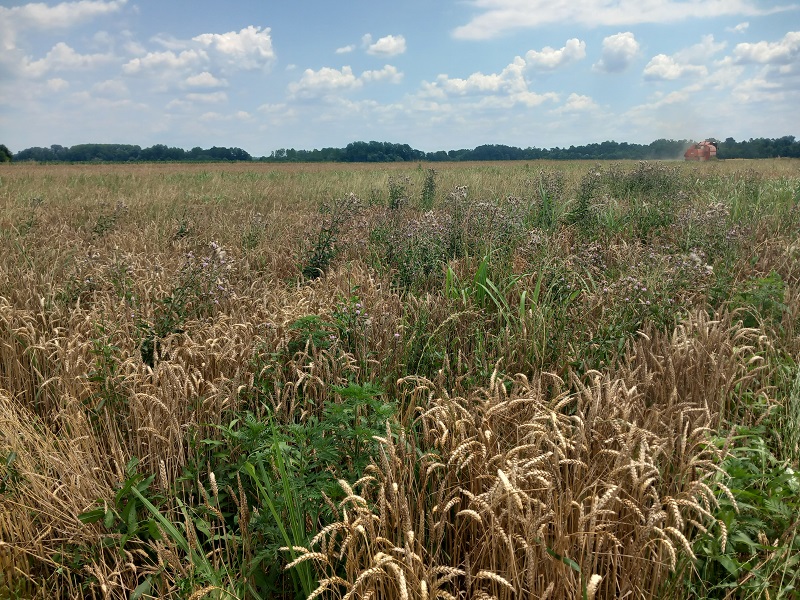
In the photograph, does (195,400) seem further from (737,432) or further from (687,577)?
(737,432)

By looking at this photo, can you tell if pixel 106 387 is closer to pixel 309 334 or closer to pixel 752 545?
pixel 309 334

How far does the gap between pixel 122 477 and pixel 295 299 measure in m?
2.49

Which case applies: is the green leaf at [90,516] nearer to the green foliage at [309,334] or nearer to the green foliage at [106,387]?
the green foliage at [106,387]

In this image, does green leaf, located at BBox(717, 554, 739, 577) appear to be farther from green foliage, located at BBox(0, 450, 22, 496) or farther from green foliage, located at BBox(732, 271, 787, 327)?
green foliage, located at BBox(0, 450, 22, 496)

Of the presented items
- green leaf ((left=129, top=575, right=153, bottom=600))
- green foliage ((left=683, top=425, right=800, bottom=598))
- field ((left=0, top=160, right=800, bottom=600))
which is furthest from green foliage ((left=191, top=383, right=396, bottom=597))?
green foliage ((left=683, top=425, right=800, bottom=598))

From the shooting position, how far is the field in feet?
6.56

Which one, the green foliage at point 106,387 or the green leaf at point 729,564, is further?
the green foliage at point 106,387

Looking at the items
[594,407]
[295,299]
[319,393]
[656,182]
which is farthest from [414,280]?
[656,182]

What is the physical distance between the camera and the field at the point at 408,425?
1998 mm

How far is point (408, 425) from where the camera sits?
112 inches

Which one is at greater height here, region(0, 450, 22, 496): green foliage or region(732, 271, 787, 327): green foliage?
region(732, 271, 787, 327): green foliage

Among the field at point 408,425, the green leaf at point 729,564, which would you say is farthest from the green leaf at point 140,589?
the green leaf at point 729,564

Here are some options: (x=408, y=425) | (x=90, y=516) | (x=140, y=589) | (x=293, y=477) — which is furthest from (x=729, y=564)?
(x=90, y=516)

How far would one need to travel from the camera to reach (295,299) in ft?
16.2
